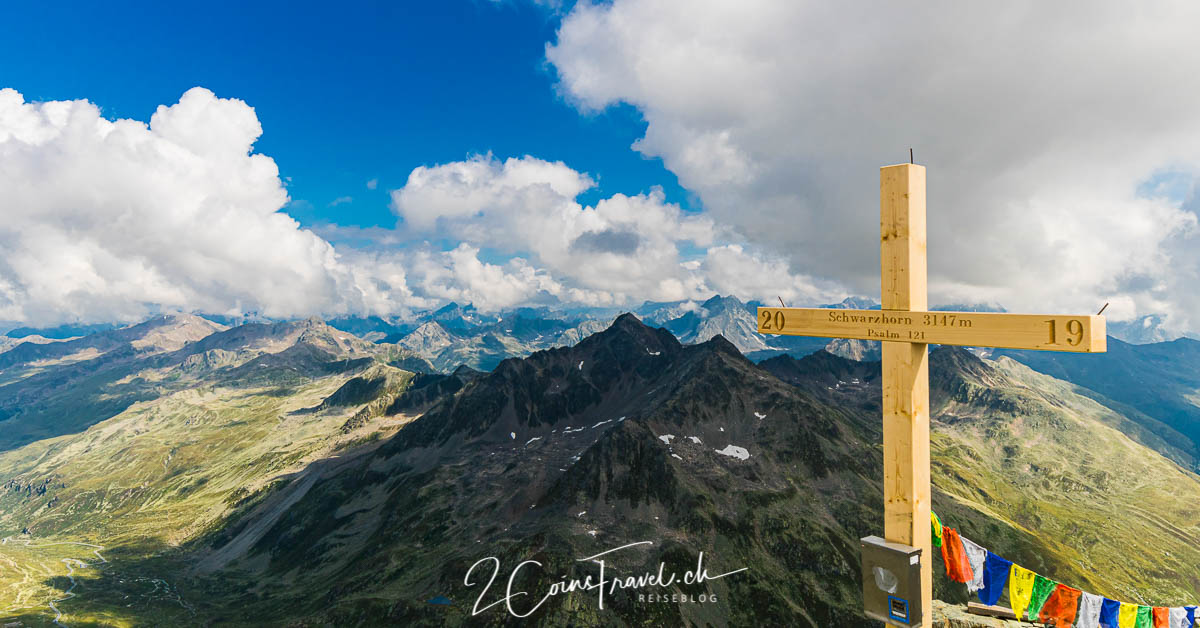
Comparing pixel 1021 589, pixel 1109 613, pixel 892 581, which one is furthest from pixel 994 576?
pixel 892 581

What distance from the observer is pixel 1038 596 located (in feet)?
59.2

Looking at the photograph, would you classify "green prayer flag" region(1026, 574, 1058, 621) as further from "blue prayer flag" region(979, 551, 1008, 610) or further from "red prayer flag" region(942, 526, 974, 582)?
"red prayer flag" region(942, 526, 974, 582)

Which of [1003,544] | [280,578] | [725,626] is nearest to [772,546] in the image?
[725,626]

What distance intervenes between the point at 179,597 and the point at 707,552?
617ft

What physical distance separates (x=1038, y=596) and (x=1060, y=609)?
2.49 feet

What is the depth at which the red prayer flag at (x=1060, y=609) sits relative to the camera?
58.0 feet

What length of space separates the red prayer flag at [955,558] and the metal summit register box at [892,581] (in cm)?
769

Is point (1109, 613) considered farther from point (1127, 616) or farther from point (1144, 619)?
point (1144, 619)

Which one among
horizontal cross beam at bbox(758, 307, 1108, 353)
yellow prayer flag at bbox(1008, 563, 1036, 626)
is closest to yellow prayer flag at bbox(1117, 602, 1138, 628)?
yellow prayer flag at bbox(1008, 563, 1036, 626)

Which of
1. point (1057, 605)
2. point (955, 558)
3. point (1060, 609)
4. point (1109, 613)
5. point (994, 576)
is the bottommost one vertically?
point (1109, 613)

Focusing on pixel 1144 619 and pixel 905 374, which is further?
pixel 1144 619

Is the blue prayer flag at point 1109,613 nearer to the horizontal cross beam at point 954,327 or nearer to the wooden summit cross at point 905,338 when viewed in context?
the wooden summit cross at point 905,338

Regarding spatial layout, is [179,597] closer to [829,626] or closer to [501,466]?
[501,466]

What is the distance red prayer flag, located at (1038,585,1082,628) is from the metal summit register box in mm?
14289
